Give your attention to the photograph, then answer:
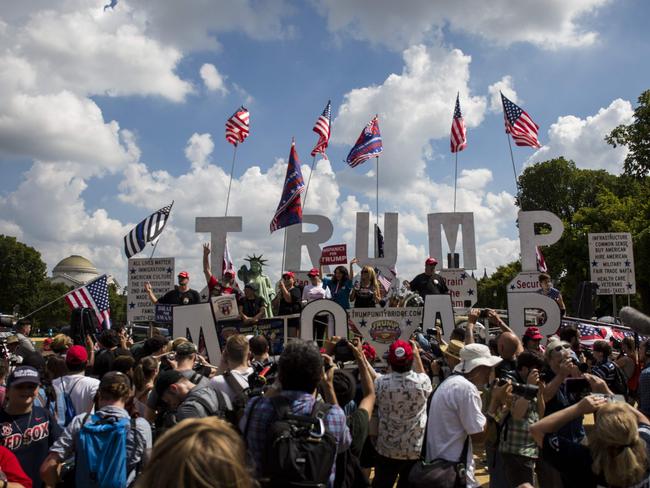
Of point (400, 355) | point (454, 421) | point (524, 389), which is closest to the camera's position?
point (454, 421)

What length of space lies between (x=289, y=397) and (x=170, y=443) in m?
1.59

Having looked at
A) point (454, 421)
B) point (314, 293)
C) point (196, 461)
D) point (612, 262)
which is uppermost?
point (612, 262)

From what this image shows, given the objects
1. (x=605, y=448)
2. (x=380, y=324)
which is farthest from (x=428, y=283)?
(x=605, y=448)

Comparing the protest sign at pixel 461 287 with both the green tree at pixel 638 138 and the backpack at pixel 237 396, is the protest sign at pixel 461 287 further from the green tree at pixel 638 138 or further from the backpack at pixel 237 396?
the green tree at pixel 638 138

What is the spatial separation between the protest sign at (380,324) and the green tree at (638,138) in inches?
1144

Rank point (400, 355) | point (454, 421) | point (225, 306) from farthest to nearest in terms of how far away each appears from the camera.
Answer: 1. point (225, 306)
2. point (400, 355)
3. point (454, 421)

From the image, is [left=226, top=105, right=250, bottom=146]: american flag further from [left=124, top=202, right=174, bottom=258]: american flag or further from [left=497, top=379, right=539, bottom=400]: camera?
[left=497, top=379, right=539, bottom=400]: camera

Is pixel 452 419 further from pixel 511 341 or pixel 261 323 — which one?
pixel 261 323

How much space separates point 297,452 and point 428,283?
8304 millimetres

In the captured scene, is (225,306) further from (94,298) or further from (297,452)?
(297,452)

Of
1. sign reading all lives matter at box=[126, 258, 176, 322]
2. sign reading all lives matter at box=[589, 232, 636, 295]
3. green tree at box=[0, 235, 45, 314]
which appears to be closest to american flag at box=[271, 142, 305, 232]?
sign reading all lives matter at box=[126, 258, 176, 322]

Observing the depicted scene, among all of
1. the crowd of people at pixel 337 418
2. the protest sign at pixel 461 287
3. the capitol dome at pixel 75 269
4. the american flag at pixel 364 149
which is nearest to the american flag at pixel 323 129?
the american flag at pixel 364 149

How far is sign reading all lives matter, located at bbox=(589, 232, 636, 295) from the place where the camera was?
1434cm

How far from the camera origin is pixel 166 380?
14.3 ft
